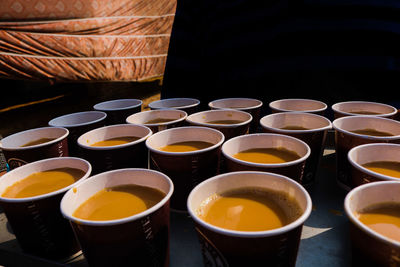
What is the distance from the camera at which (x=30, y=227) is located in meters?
1.02

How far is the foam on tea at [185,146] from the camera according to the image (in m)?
1.47

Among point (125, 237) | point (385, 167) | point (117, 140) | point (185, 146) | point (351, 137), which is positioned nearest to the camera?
point (125, 237)

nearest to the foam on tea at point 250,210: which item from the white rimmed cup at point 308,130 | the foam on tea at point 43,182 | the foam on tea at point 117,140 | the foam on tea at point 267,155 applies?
the foam on tea at point 267,155

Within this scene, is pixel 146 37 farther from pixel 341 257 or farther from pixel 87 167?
pixel 341 257

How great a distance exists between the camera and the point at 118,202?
1.05 metres

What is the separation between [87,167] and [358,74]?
78.2 inches

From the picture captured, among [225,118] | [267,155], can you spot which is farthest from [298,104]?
[267,155]

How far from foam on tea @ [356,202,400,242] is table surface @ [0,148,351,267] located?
205mm

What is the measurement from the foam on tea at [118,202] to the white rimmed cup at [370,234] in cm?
58

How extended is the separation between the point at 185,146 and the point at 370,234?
36.2 inches

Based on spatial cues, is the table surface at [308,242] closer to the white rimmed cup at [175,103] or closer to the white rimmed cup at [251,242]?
the white rimmed cup at [251,242]

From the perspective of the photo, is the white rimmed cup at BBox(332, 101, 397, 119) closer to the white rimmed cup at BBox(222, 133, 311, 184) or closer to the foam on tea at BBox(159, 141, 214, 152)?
the white rimmed cup at BBox(222, 133, 311, 184)

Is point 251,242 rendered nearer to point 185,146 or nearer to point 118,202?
point 118,202

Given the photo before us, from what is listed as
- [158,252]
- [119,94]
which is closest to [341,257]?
[158,252]
